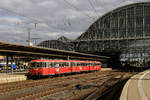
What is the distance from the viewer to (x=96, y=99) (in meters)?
12.7

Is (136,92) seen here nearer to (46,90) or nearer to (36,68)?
(46,90)

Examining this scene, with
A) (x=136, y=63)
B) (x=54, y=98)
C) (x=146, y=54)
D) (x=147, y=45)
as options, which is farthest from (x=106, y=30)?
(x=54, y=98)

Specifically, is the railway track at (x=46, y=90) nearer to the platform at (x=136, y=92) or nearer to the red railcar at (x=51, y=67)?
the platform at (x=136, y=92)

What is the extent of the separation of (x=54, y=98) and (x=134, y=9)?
76108 mm

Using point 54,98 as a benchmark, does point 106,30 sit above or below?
above

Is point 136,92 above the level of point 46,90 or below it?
above

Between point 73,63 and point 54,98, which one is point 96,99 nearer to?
point 54,98

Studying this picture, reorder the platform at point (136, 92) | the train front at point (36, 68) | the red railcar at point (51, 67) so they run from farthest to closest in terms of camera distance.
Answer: the red railcar at point (51, 67)
the train front at point (36, 68)
the platform at point (136, 92)

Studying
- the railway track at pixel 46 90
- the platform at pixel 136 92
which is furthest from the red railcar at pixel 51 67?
the platform at pixel 136 92

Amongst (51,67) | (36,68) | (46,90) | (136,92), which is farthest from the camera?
(51,67)

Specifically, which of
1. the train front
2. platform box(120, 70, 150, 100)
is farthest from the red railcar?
platform box(120, 70, 150, 100)

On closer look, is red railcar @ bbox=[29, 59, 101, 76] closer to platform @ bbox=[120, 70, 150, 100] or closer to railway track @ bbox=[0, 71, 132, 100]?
railway track @ bbox=[0, 71, 132, 100]

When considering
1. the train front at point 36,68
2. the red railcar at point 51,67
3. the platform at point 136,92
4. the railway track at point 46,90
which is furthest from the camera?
the red railcar at point 51,67

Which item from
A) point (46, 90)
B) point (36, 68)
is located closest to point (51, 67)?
point (36, 68)
